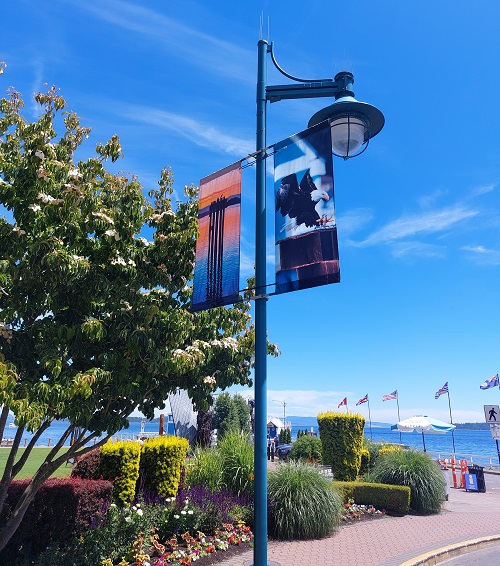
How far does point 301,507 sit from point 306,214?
7260 mm

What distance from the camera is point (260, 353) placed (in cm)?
584

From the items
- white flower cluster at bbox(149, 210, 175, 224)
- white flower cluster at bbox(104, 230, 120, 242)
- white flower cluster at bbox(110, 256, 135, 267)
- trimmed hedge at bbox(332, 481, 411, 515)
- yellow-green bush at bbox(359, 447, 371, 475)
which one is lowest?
trimmed hedge at bbox(332, 481, 411, 515)

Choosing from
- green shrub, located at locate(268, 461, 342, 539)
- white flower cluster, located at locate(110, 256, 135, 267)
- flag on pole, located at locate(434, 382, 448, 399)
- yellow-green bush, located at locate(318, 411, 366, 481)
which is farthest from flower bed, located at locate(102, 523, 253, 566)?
flag on pole, located at locate(434, 382, 448, 399)

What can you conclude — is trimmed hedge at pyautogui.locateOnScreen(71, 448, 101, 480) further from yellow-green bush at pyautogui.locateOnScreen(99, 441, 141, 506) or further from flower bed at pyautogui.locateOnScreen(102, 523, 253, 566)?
flower bed at pyautogui.locateOnScreen(102, 523, 253, 566)

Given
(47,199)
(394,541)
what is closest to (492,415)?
(394,541)

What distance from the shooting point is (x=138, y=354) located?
6.15 m

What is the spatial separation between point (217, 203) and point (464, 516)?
12237 millimetres

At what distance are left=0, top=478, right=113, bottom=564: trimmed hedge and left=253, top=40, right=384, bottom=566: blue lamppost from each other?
159 inches

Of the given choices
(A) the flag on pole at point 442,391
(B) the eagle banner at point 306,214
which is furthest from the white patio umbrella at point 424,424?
(B) the eagle banner at point 306,214

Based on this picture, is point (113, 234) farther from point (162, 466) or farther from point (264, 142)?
point (162, 466)

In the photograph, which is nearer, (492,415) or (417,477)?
(417,477)

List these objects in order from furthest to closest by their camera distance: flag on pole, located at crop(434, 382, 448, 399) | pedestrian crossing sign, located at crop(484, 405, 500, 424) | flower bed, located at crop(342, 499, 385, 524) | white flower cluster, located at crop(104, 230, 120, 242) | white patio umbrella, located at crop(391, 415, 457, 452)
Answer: flag on pole, located at crop(434, 382, 448, 399)
white patio umbrella, located at crop(391, 415, 457, 452)
pedestrian crossing sign, located at crop(484, 405, 500, 424)
flower bed, located at crop(342, 499, 385, 524)
white flower cluster, located at crop(104, 230, 120, 242)

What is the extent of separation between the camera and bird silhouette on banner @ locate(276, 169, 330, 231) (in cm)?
556

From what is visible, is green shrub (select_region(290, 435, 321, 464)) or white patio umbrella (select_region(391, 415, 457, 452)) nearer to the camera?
green shrub (select_region(290, 435, 321, 464))
